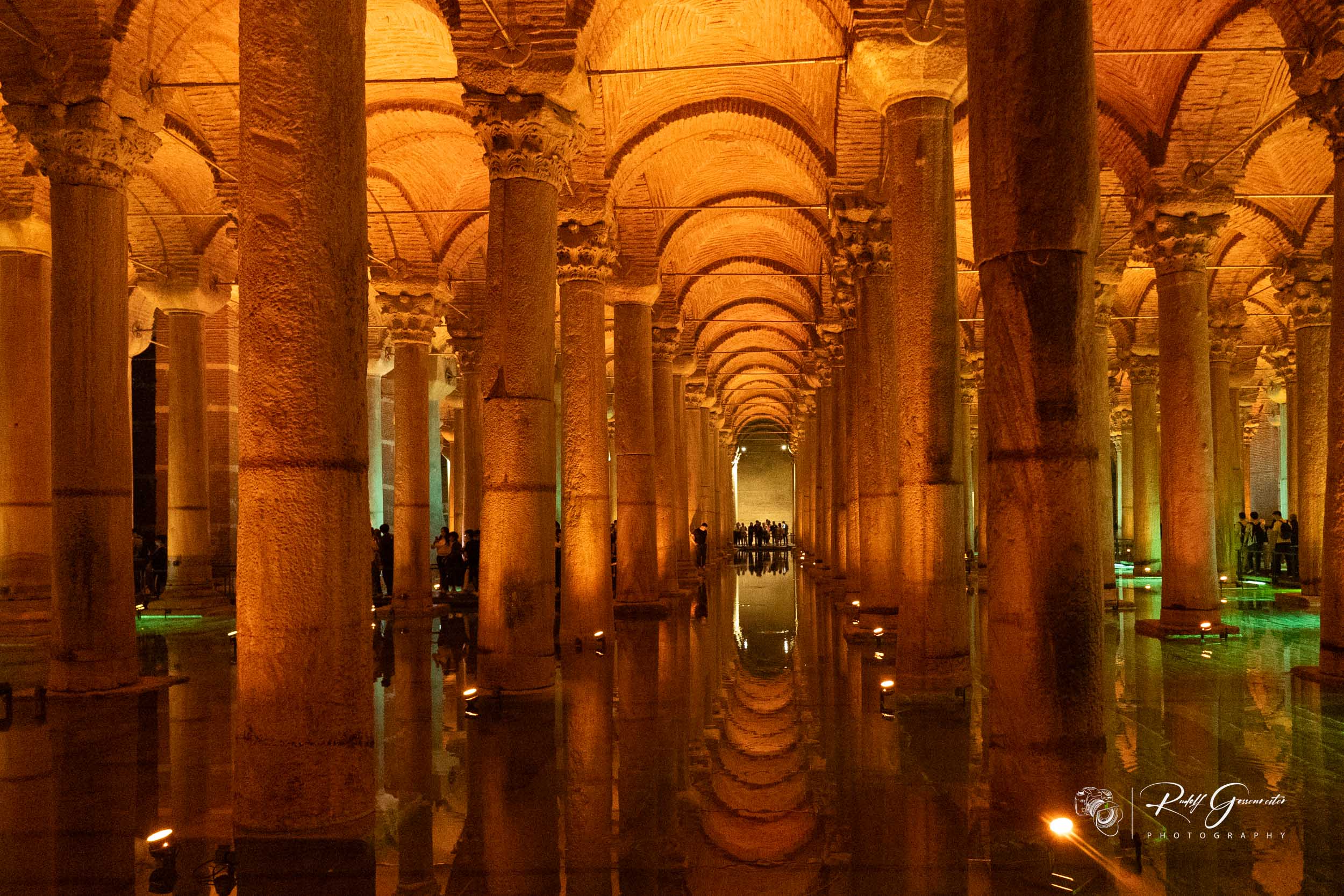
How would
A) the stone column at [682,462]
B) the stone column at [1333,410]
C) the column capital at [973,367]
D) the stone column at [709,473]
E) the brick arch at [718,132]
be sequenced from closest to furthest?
the stone column at [1333,410]
the brick arch at [718,132]
the stone column at [682,462]
the column capital at [973,367]
the stone column at [709,473]

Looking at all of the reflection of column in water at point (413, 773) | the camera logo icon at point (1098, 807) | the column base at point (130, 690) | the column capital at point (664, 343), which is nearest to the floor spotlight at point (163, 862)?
the reflection of column in water at point (413, 773)

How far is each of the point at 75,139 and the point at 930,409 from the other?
802 cm

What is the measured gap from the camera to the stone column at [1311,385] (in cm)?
1720

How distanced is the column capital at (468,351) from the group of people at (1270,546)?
18129 millimetres

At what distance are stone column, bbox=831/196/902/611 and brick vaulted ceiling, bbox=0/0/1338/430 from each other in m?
0.55

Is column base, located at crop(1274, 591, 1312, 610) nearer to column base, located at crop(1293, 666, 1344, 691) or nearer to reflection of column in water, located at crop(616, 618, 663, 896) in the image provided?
column base, located at crop(1293, 666, 1344, 691)

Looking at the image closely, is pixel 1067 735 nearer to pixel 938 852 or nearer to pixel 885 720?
pixel 938 852

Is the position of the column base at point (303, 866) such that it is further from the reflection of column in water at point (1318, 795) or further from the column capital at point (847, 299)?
the column capital at point (847, 299)

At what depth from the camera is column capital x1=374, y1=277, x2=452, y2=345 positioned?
17.7m

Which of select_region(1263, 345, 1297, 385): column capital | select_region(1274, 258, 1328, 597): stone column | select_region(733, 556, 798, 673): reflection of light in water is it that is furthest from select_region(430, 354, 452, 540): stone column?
select_region(1263, 345, 1297, 385): column capital

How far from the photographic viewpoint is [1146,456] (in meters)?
23.3

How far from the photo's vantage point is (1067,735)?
4.92 m

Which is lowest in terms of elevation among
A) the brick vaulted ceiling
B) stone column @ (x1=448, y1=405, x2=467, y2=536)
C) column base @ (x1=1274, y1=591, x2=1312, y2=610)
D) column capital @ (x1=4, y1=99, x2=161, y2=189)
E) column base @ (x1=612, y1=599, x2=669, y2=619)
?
column base @ (x1=1274, y1=591, x2=1312, y2=610)

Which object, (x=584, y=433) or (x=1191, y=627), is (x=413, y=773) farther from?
(x=1191, y=627)
